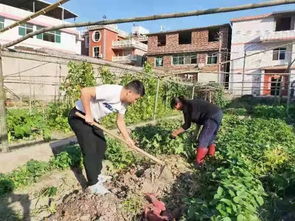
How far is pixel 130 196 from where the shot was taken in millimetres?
3809

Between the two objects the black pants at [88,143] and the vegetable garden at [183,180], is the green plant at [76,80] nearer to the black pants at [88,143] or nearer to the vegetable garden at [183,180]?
the vegetable garden at [183,180]

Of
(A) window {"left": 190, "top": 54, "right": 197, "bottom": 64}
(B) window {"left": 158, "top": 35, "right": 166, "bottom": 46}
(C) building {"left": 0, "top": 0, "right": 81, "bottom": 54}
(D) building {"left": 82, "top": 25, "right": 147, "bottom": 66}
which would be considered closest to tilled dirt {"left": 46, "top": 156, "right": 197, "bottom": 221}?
(C) building {"left": 0, "top": 0, "right": 81, "bottom": 54}

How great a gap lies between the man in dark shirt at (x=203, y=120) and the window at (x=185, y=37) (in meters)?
27.6

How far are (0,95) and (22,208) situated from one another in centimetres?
219

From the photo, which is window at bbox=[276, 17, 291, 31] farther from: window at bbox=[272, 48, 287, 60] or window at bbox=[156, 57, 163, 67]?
window at bbox=[156, 57, 163, 67]

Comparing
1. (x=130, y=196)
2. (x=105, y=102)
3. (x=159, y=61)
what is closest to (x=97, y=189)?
(x=130, y=196)

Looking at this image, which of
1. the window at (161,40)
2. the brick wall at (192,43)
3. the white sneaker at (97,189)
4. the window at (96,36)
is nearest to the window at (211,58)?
the brick wall at (192,43)

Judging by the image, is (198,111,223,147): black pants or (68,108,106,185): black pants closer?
(68,108,106,185): black pants

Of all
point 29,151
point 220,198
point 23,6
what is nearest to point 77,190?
point 29,151

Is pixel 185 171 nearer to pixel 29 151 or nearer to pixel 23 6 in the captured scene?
pixel 29 151

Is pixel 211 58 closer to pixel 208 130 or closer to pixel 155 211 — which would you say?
pixel 208 130

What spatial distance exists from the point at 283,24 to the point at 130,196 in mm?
28822

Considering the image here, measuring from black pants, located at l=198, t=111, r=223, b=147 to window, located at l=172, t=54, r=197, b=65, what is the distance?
86.6 ft

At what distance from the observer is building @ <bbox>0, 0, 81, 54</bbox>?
78.0ft
